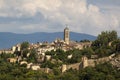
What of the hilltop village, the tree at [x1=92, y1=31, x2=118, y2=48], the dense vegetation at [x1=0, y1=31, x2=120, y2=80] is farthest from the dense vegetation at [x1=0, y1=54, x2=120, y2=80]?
the tree at [x1=92, y1=31, x2=118, y2=48]

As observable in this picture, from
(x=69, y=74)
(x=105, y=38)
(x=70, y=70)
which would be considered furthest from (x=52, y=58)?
(x=69, y=74)

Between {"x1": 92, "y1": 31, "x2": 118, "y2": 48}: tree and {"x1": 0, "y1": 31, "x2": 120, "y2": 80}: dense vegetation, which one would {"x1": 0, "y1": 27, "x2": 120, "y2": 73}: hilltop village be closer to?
{"x1": 0, "y1": 31, "x2": 120, "y2": 80}: dense vegetation

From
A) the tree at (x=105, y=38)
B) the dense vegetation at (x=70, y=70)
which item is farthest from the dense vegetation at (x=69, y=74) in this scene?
the tree at (x=105, y=38)

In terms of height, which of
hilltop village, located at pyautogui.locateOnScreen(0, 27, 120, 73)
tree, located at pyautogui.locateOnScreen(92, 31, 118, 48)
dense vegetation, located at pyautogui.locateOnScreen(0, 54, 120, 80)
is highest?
tree, located at pyautogui.locateOnScreen(92, 31, 118, 48)

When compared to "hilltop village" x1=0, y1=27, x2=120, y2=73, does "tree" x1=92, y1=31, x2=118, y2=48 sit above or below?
above

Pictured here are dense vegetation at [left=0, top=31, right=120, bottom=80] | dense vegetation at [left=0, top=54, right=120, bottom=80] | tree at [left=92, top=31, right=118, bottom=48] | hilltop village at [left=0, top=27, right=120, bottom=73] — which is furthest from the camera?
tree at [left=92, top=31, right=118, bottom=48]

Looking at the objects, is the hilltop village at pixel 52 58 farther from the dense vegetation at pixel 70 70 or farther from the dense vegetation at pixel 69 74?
the dense vegetation at pixel 69 74

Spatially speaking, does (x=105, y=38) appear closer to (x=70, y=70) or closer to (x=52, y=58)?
(x=52, y=58)

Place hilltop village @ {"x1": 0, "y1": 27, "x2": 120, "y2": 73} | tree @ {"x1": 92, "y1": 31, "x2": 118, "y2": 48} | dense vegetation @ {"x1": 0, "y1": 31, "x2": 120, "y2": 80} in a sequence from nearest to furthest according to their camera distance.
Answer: dense vegetation @ {"x1": 0, "y1": 31, "x2": 120, "y2": 80}, hilltop village @ {"x1": 0, "y1": 27, "x2": 120, "y2": 73}, tree @ {"x1": 92, "y1": 31, "x2": 118, "y2": 48}

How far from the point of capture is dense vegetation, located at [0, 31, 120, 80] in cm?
5978

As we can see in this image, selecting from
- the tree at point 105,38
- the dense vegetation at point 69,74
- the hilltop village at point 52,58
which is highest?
the tree at point 105,38

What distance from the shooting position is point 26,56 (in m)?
84.7

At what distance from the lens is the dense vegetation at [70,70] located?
59.8 metres

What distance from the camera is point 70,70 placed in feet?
213
